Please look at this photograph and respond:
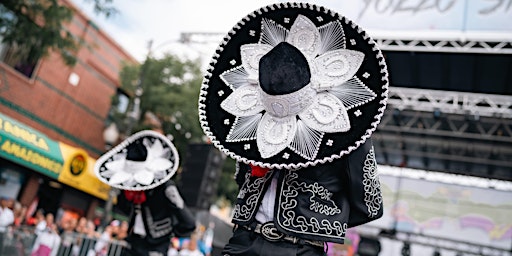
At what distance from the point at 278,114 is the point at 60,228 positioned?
1057cm

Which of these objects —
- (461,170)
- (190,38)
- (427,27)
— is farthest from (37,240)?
(461,170)

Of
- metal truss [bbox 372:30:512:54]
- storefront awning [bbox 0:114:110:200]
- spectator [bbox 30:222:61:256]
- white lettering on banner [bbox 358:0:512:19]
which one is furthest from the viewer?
storefront awning [bbox 0:114:110:200]

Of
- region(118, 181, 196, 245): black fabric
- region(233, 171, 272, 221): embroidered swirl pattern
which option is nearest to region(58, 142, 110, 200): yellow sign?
region(118, 181, 196, 245): black fabric

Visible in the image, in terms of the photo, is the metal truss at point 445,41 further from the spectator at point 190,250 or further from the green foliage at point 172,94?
the green foliage at point 172,94

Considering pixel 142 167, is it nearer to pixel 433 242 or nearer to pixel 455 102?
pixel 455 102

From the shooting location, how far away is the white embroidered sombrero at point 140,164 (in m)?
4.57

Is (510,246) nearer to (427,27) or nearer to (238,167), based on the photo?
(427,27)

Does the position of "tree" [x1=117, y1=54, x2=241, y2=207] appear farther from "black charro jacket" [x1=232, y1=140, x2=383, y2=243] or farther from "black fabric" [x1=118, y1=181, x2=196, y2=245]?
"black charro jacket" [x1=232, y1=140, x2=383, y2=243]

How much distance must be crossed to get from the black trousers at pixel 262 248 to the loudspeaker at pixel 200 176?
893 centimetres

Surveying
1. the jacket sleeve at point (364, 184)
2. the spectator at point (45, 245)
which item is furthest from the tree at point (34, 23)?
the jacket sleeve at point (364, 184)

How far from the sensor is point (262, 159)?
204 centimetres

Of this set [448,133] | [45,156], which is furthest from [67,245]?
[448,133]

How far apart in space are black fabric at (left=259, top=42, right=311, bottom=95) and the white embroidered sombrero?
2.65m

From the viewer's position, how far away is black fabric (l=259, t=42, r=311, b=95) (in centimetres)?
201
